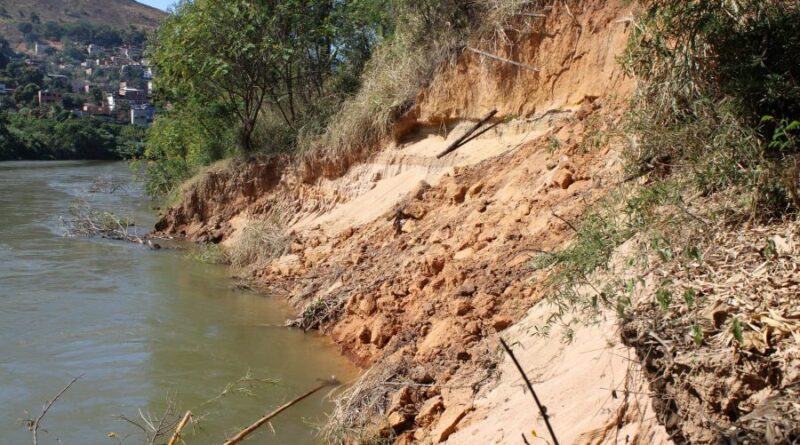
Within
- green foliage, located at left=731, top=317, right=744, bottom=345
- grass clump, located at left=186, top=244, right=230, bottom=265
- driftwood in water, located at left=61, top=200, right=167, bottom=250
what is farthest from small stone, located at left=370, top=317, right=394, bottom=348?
driftwood in water, located at left=61, top=200, right=167, bottom=250

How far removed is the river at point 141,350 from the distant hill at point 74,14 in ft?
398

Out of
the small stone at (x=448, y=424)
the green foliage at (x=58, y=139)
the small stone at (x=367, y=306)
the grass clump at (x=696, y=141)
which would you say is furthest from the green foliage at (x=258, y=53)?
the green foliage at (x=58, y=139)

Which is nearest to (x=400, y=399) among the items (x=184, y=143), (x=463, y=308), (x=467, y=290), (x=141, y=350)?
(x=463, y=308)

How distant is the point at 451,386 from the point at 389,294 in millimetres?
2565

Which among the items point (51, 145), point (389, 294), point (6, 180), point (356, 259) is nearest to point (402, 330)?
point (389, 294)

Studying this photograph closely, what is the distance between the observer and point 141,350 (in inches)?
312

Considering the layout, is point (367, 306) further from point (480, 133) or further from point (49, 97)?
point (49, 97)

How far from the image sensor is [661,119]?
19.0 ft

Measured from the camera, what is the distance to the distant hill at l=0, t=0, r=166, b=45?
409 feet

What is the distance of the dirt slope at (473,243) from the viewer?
174 inches

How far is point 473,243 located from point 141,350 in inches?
138

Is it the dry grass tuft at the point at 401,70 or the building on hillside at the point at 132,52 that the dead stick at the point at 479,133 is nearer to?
the dry grass tuft at the point at 401,70

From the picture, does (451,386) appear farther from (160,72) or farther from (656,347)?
(160,72)

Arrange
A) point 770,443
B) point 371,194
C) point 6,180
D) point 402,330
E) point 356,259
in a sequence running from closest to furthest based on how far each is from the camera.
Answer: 1. point 770,443
2. point 402,330
3. point 356,259
4. point 371,194
5. point 6,180
